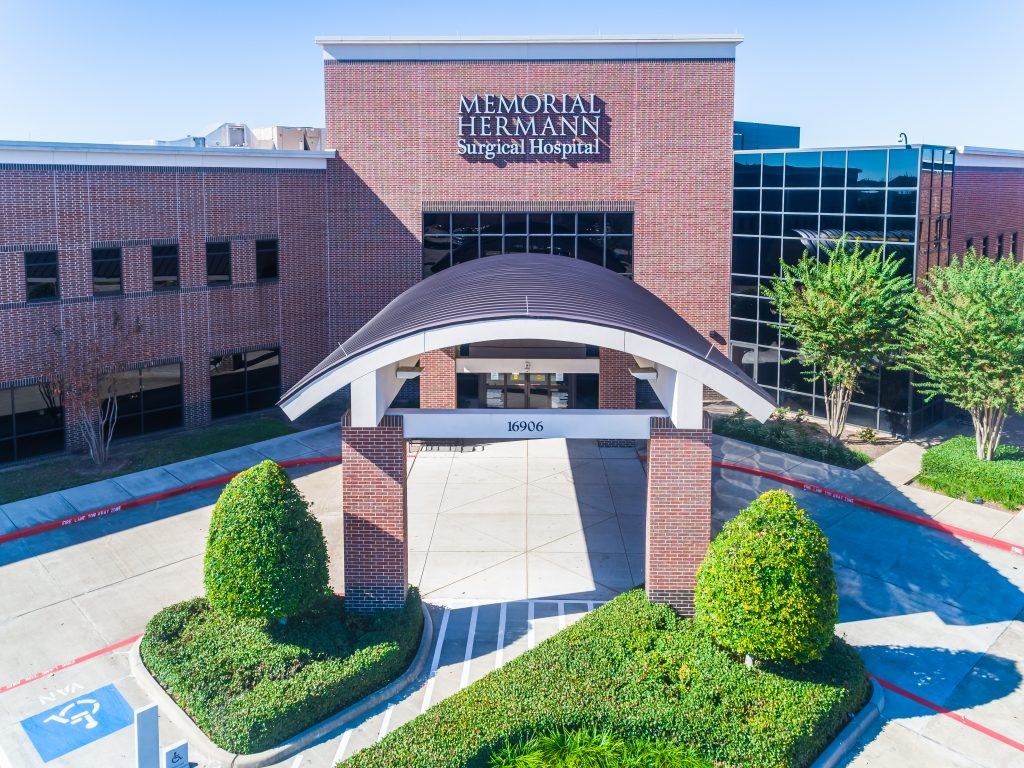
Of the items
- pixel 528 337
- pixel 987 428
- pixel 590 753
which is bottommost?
pixel 590 753

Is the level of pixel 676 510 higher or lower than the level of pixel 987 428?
lower

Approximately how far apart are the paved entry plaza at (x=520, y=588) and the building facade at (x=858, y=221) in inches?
223

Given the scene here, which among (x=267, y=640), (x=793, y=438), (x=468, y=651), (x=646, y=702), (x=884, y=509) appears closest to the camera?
(x=646, y=702)

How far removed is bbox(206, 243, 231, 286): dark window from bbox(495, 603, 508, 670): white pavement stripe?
56.0 ft

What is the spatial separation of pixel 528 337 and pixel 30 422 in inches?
698

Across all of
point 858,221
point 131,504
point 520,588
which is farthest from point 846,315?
point 131,504

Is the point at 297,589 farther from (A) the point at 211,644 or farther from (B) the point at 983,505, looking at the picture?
(B) the point at 983,505

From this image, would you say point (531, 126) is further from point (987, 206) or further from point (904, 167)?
point (987, 206)

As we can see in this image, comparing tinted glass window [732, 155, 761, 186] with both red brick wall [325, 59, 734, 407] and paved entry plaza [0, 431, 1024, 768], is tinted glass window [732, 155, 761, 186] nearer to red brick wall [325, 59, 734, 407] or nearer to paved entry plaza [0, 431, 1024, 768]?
red brick wall [325, 59, 734, 407]

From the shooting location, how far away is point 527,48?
28.9m

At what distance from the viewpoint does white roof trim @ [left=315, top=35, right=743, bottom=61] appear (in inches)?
1124

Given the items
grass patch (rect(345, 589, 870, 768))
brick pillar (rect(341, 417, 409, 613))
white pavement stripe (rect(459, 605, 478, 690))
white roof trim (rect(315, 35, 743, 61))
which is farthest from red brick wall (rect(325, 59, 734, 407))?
grass patch (rect(345, 589, 870, 768))

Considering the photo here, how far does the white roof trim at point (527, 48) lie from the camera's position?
28.5 metres

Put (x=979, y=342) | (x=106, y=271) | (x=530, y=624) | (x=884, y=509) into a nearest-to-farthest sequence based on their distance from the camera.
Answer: (x=530, y=624)
(x=884, y=509)
(x=979, y=342)
(x=106, y=271)
